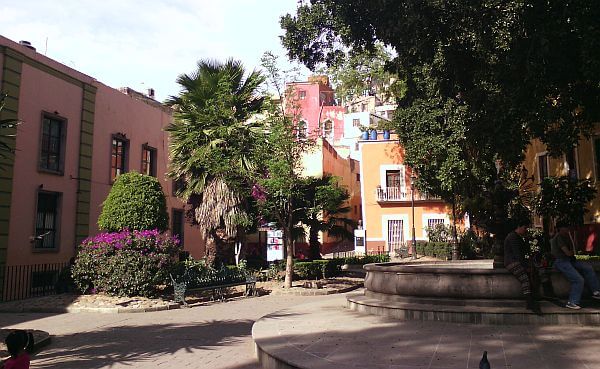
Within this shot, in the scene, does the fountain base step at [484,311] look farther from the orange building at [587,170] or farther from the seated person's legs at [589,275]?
the orange building at [587,170]

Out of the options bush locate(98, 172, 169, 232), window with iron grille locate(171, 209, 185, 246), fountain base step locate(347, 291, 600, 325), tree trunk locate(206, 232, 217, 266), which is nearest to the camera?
fountain base step locate(347, 291, 600, 325)

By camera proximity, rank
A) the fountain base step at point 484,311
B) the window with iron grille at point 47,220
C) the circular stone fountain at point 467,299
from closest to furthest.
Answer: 1. the fountain base step at point 484,311
2. the circular stone fountain at point 467,299
3. the window with iron grille at point 47,220

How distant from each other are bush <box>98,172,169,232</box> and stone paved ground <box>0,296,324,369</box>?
11.4 feet

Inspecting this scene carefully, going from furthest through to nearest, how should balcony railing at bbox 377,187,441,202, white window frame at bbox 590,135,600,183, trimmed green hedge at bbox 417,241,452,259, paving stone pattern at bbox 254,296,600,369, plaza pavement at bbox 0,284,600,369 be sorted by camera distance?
balcony railing at bbox 377,187,441,202 < trimmed green hedge at bbox 417,241,452,259 < white window frame at bbox 590,135,600,183 < plaza pavement at bbox 0,284,600,369 < paving stone pattern at bbox 254,296,600,369

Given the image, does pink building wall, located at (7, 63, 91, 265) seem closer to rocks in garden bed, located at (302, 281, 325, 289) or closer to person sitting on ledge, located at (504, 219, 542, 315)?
rocks in garden bed, located at (302, 281, 325, 289)

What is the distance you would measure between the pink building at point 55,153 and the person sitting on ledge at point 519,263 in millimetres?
13070

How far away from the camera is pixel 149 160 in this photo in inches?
923

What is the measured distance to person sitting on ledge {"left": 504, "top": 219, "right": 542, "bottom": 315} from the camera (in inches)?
275

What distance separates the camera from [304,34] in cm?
1475

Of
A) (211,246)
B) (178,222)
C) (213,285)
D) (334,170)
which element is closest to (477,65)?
(213,285)

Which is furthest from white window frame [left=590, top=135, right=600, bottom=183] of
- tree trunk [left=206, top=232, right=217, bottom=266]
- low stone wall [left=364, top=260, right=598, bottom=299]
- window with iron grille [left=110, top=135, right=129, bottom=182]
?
window with iron grille [left=110, top=135, right=129, bottom=182]

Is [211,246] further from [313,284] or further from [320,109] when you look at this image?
[320,109]

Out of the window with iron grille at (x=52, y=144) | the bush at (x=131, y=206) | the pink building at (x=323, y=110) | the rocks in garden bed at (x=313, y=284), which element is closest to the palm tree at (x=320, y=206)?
the rocks in garden bed at (x=313, y=284)

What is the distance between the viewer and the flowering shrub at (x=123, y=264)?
529 inches
